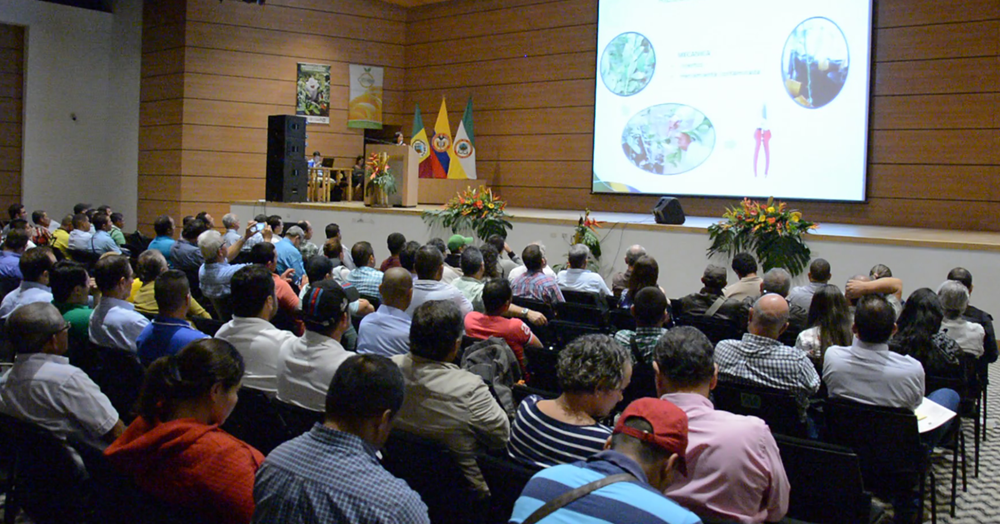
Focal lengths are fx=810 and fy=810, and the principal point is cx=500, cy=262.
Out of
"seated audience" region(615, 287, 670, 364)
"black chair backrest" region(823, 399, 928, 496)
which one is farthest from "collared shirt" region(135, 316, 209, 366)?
"black chair backrest" region(823, 399, 928, 496)

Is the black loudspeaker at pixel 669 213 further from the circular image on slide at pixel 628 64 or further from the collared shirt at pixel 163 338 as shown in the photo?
the collared shirt at pixel 163 338

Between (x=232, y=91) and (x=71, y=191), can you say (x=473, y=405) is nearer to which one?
(x=232, y=91)

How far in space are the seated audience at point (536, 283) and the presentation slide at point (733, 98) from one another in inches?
230

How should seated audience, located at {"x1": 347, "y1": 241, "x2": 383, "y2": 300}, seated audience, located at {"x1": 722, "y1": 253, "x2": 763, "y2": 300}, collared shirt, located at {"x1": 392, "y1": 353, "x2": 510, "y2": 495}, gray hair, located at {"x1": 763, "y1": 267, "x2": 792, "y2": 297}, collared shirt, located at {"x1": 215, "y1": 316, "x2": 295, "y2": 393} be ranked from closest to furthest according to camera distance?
collared shirt, located at {"x1": 392, "y1": 353, "x2": 510, "y2": 495} → collared shirt, located at {"x1": 215, "y1": 316, "x2": 295, "y2": 393} → gray hair, located at {"x1": 763, "y1": 267, "x2": 792, "y2": 297} → seated audience, located at {"x1": 347, "y1": 241, "x2": 383, "y2": 300} → seated audience, located at {"x1": 722, "y1": 253, "x2": 763, "y2": 300}

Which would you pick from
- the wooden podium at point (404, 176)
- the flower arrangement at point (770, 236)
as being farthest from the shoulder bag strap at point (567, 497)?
the wooden podium at point (404, 176)

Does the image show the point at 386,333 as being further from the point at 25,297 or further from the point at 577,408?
the point at 25,297

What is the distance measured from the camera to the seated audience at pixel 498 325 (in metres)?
3.98

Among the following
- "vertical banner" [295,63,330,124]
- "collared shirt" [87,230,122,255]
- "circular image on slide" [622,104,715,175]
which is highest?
"vertical banner" [295,63,330,124]

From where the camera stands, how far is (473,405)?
2.65m

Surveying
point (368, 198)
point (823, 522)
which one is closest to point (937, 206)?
point (368, 198)

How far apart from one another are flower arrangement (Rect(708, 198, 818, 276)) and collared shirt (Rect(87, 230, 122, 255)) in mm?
5950

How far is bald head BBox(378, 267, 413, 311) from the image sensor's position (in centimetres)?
375

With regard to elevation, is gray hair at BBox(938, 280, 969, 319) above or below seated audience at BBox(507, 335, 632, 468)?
above

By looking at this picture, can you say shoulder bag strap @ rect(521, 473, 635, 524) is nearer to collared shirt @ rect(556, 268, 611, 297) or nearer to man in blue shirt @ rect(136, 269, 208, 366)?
man in blue shirt @ rect(136, 269, 208, 366)
